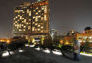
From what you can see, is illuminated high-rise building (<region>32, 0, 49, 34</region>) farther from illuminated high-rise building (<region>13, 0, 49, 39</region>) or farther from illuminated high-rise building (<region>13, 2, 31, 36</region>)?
illuminated high-rise building (<region>13, 2, 31, 36</region>)

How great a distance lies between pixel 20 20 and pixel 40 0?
107 feet

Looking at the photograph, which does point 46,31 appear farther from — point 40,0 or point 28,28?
point 40,0

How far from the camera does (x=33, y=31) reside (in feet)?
315

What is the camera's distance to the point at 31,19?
10144 centimetres

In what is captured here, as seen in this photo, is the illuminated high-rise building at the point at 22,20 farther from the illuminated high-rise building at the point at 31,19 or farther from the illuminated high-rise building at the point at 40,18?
the illuminated high-rise building at the point at 40,18

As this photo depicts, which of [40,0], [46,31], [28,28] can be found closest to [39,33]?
[46,31]

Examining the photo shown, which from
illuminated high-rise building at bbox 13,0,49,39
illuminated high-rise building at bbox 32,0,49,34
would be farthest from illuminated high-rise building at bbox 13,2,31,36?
illuminated high-rise building at bbox 32,0,49,34

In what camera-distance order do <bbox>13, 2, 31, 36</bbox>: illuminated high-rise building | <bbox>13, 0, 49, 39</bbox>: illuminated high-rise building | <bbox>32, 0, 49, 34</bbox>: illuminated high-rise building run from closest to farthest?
<bbox>32, 0, 49, 34</bbox>: illuminated high-rise building
<bbox>13, 0, 49, 39</bbox>: illuminated high-rise building
<bbox>13, 2, 31, 36</bbox>: illuminated high-rise building

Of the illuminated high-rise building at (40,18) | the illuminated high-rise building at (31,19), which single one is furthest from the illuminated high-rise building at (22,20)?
the illuminated high-rise building at (40,18)

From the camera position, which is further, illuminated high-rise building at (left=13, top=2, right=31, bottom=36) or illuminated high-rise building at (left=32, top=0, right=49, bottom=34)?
illuminated high-rise building at (left=13, top=2, right=31, bottom=36)

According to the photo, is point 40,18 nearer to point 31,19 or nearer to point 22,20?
point 31,19

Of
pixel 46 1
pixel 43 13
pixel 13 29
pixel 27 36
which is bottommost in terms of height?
pixel 27 36

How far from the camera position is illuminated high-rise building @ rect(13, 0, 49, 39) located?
3703 inches

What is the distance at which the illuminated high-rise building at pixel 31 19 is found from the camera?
3703 inches
